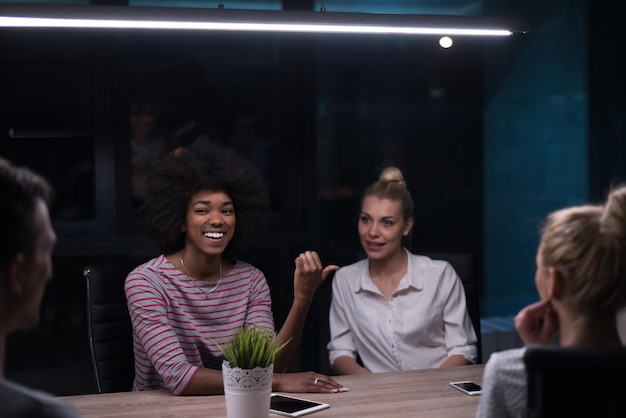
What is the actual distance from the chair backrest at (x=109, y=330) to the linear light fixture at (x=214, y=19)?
823 millimetres

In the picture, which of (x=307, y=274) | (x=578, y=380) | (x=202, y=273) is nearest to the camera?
(x=578, y=380)

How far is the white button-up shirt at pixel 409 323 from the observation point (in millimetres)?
2797

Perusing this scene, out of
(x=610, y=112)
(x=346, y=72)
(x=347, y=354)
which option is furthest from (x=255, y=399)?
(x=610, y=112)

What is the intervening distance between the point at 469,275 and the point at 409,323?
350 mm

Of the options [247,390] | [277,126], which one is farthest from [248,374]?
[277,126]

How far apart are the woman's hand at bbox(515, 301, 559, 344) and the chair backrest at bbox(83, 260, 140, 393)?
56.8 inches

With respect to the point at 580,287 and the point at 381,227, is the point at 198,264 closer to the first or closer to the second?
the point at 381,227

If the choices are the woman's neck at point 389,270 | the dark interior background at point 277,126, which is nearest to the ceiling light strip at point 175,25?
A: the woman's neck at point 389,270

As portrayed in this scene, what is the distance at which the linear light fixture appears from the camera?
2102 millimetres

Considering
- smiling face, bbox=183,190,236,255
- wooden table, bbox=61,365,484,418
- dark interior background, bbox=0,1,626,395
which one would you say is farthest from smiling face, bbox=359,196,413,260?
dark interior background, bbox=0,1,626,395

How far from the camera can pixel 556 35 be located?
161 inches

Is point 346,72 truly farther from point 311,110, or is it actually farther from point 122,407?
point 122,407

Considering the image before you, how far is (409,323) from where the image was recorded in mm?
2803

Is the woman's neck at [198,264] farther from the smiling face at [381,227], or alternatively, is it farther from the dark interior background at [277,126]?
the dark interior background at [277,126]
